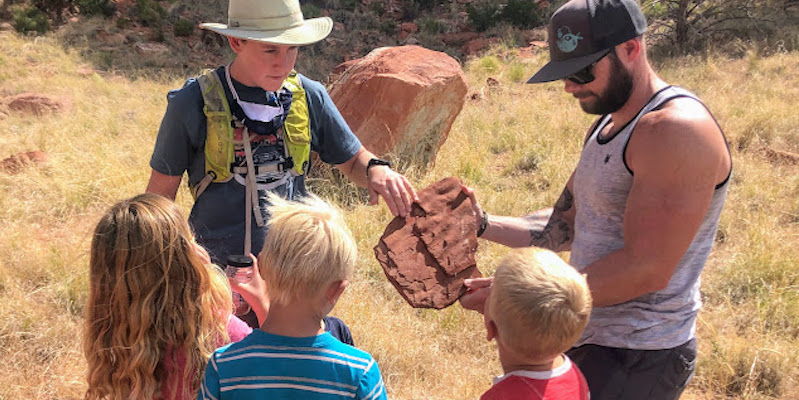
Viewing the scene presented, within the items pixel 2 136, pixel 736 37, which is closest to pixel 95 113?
pixel 2 136

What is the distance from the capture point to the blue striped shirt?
5.57 ft

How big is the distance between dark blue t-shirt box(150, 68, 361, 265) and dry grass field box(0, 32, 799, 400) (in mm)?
1487

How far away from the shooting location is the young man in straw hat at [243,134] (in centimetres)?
239

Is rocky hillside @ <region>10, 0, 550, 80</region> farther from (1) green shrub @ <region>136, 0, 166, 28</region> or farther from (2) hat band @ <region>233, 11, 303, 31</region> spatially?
(2) hat band @ <region>233, 11, 303, 31</region>

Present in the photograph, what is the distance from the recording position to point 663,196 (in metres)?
1.84

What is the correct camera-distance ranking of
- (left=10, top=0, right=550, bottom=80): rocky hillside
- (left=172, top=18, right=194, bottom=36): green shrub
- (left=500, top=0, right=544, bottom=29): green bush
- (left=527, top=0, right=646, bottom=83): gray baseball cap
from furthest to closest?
(left=500, top=0, right=544, bottom=29): green bush → (left=172, top=18, right=194, bottom=36): green shrub → (left=10, top=0, right=550, bottom=80): rocky hillside → (left=527, top=0, right=646, bottom=83): gray baseball cap

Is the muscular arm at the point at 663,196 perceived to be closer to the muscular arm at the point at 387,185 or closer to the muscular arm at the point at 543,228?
the muscular arm at the point at 543,228

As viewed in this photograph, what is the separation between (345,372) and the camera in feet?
5.65

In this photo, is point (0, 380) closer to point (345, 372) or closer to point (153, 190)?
point (153, 190)

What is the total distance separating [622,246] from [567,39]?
688 millimetres

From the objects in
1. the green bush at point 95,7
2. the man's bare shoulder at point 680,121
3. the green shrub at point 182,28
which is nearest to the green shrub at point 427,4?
the green shrub at point 182,28

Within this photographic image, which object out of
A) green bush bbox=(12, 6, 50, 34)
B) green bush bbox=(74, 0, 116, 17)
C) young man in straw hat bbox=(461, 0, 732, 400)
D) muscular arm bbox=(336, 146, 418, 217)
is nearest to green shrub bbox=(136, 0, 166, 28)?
green bush bbox=(74, 0, 116, 17)

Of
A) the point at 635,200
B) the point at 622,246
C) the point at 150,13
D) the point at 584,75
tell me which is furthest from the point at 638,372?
the point at 150,13

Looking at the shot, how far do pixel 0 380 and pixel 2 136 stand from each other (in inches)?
218
